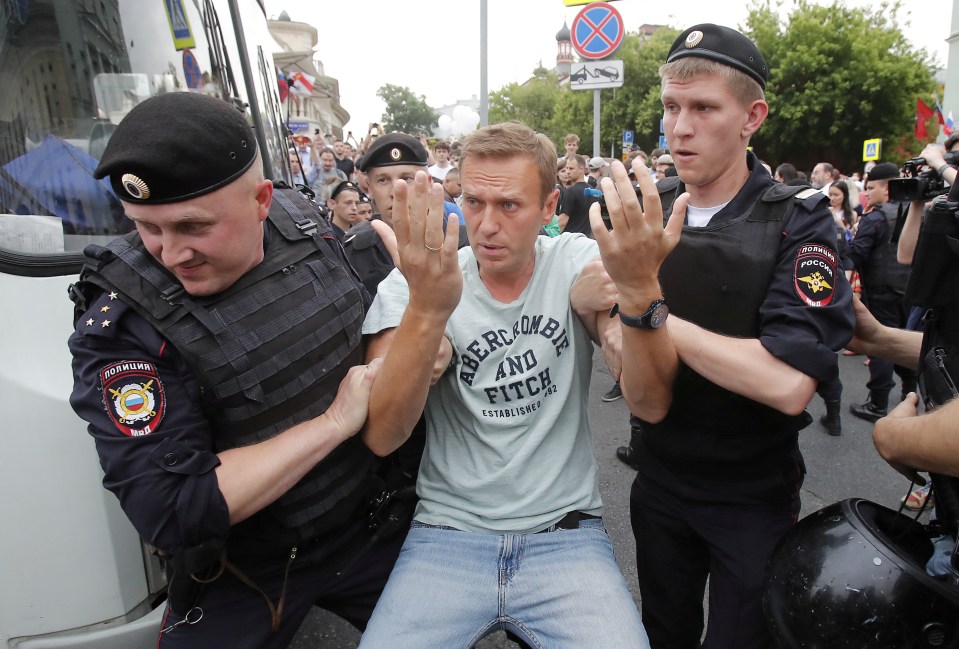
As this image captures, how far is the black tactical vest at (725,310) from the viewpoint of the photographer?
5.43ft

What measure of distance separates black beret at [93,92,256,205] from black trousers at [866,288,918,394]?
5.00 metres

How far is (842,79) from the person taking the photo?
23031mm

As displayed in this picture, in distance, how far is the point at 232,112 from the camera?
1.44 metres

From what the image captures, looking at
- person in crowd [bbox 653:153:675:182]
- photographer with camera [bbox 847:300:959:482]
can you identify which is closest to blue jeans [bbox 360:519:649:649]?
photographer with camera [bbox 847:300:959:482]

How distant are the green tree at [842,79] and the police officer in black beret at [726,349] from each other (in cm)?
2496

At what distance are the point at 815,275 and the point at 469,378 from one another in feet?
3.14

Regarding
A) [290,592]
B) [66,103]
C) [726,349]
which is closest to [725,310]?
[726,349]

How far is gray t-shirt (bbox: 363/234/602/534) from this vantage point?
5.38ft

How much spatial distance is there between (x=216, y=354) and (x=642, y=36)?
35401mm

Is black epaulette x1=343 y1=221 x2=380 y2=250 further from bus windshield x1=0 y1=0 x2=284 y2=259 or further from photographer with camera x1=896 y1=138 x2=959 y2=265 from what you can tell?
photographer with camera x1=896 y1=138 x2=959 y2=265

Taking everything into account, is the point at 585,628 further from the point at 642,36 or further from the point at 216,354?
the point at 642,36

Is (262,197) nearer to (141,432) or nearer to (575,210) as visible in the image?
(141,432)

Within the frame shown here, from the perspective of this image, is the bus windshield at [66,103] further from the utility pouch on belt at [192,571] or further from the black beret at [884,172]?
the black beret at [884,172]

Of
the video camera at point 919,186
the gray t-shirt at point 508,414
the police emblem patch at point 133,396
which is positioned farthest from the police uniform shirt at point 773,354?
the police emblem patch at point 133,396
